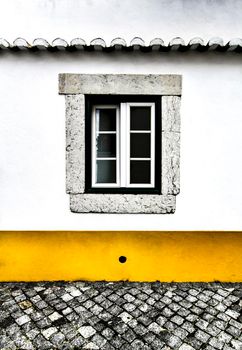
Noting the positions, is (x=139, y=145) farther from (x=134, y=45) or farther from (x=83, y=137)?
(x=134, y=45)

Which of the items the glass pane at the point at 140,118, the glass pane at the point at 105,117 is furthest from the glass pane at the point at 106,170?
the glass pane at the point at 140,118

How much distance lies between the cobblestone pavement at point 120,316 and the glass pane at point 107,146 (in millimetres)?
1787

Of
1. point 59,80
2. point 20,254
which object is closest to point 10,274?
point 20,254

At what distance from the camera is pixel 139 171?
138 inches

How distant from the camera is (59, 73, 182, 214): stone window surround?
3293mm

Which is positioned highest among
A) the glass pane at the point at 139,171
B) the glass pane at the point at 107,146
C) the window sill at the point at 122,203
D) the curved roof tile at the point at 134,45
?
the curved roof tile at the point at 134,45

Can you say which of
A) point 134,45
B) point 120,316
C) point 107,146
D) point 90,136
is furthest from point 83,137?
point 120,316

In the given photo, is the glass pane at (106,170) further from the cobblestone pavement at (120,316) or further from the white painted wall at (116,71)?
the cobblestone pavement at (120,316)

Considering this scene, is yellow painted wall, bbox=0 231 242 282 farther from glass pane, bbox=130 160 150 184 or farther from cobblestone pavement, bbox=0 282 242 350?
glass pane, bbox=130 160 150 184

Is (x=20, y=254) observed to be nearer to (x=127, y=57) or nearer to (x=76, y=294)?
(x=76, y=294)

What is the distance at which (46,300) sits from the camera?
322cm

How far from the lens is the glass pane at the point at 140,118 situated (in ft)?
11.4

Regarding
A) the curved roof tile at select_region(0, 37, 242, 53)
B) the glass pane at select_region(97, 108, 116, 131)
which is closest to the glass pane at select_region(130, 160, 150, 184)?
the glass pane at select_region(97, 108, 116, 131)

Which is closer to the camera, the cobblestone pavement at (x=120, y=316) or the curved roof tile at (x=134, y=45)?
the cobblestone pavement at (x=120, y=316)
